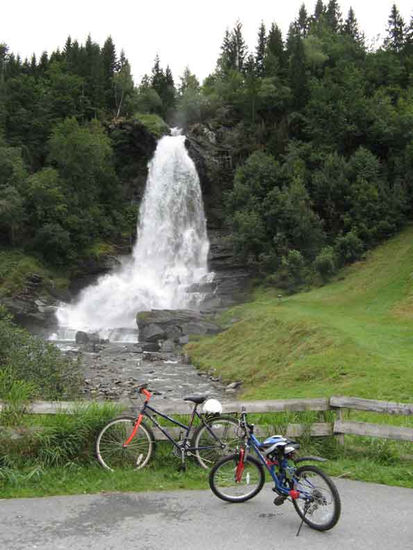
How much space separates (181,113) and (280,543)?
5934 centimetres

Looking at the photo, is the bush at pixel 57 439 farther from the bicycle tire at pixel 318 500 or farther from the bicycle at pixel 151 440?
the bicycle tire at pixel 318 500

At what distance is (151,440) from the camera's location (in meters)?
7.41

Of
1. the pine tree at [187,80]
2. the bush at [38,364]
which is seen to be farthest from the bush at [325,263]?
the pine tree at [187,80]

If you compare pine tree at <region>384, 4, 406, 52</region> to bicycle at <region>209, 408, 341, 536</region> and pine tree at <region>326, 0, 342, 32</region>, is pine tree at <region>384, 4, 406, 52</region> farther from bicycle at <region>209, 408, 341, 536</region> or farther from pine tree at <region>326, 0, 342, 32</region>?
bicycle at <region>209, 408, 341, 536</region>

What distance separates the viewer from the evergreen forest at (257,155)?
41938mm

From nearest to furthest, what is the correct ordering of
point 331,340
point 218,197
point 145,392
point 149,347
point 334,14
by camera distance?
point 145,392
point 331,340
point 149,347
point 218,197
point 334,14

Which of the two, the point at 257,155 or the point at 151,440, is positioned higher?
the point at 257,155

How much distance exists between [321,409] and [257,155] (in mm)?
41765

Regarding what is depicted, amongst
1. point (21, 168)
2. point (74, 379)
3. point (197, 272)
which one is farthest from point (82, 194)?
point (74, 379)

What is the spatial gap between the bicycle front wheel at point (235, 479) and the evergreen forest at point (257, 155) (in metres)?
32.5

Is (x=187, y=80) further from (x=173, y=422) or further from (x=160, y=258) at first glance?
(x=173, y=422)

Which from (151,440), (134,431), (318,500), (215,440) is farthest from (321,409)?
(134,431)

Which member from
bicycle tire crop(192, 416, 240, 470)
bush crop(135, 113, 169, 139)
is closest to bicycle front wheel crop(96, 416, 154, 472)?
bicycle tire crop(192, 416, 240, 470)

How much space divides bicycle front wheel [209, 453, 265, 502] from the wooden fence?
54.0 inches
